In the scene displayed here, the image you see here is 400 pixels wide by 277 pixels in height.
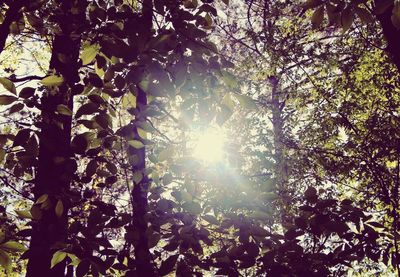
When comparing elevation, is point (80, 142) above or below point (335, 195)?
below

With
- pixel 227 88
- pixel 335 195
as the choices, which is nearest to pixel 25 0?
pixel 227 88

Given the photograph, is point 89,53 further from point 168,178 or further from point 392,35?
point 392,35

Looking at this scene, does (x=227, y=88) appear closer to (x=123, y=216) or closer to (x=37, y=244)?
(x=123, y=216)

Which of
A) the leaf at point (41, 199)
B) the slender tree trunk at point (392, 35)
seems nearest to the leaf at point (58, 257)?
the leaf at point (41, 199)

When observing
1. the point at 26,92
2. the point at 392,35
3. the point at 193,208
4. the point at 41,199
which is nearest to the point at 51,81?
the point at 26,92

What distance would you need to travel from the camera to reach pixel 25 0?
5.83 feet

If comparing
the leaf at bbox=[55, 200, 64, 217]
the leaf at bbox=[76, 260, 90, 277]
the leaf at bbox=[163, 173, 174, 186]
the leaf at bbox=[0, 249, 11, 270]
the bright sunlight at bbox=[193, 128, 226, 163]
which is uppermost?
the bright sunlight at bbox=[193, 128, 226, 163]

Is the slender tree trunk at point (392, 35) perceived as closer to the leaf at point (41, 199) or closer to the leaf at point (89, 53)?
the leaf at point (89, 53)

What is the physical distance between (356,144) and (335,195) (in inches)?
89.5

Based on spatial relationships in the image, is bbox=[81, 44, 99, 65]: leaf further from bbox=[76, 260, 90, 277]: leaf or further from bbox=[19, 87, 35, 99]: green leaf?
A: bbox=[76, 260, 90, 277]: leaf

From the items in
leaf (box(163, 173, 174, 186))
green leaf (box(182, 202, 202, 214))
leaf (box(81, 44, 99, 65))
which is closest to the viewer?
leaf (box(81, 44, 99, 65))

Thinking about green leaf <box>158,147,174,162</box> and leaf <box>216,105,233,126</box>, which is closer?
leaf <box>216,105,233,126</box>

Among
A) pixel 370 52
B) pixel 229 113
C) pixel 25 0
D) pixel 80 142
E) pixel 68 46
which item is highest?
pixel 370 52

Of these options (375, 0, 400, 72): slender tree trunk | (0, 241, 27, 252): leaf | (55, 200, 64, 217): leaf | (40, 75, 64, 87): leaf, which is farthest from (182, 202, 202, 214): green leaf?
(375, 0, 400, 72): slender tree trunk
